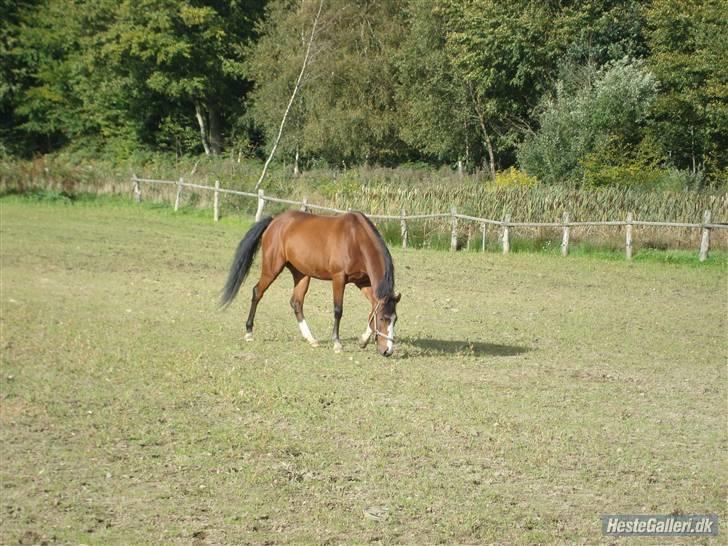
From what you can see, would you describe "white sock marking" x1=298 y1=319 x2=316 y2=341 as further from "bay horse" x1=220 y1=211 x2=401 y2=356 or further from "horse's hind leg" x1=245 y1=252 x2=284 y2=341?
"horse's hind leg" x1=245 y1=252 x2=284 y2=341

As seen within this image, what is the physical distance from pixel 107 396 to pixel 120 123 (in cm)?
4610

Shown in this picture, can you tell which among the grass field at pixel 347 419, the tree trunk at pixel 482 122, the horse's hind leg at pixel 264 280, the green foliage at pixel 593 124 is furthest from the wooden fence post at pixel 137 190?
the horse's hind leg at pixel 264 280

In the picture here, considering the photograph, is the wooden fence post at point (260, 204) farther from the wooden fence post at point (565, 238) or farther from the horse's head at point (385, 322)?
the horse's head at point (385, 322)

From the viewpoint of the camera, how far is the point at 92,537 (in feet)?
20.2

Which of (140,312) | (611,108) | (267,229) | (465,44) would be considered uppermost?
(465,44)

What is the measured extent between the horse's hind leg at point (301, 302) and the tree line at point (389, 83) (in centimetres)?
2028

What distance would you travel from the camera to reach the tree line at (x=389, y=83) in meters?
33.7

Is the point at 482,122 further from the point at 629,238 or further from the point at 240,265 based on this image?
the point at 240,265

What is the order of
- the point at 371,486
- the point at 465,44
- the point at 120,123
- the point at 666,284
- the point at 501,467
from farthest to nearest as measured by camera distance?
1. the point at 120,123
2. the point at 465,44
3. the point at 666,284
4. the point at 501,467
5. the point at 371,486

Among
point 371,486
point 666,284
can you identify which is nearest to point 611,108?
point 666,284

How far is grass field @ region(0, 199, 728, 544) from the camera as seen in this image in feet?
21.7

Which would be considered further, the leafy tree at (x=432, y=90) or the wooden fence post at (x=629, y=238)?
the leafy tree at (x=432, y=90)

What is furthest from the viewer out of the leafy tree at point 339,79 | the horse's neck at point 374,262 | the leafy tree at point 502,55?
the leafy tree at point 339,79

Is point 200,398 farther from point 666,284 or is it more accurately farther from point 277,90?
point 277,90
